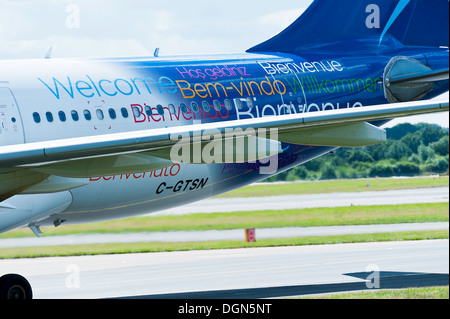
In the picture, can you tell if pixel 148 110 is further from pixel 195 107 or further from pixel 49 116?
pixel 49 116

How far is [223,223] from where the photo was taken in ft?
112

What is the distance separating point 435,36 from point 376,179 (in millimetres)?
49531

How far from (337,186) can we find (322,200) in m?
14.0

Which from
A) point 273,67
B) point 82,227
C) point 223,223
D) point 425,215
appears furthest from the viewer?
point 425,215

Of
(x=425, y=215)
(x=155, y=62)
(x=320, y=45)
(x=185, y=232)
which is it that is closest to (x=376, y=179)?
(x=425, y=215)

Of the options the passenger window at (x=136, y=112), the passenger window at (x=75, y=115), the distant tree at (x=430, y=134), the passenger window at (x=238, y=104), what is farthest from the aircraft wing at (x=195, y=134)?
the distant tree at (x=430, y=134)

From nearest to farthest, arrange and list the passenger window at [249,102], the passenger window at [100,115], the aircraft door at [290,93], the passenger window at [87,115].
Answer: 1. the passenger window at [87,115]
2. the passenger window at [100,115]
3. the passenger window at [249,102]
4. the aircraft door at [290,93]

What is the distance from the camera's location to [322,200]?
51594 millimetres

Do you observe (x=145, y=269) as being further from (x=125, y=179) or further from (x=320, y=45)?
(x=320, y=45)

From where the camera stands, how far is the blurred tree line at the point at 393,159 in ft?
218

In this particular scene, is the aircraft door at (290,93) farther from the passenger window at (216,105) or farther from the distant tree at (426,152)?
the distant tree at (426,152)

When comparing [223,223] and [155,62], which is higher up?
[155,62]

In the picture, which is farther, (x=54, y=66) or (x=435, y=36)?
(x=435, y=36)

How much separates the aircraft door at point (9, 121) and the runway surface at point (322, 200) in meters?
30.4
